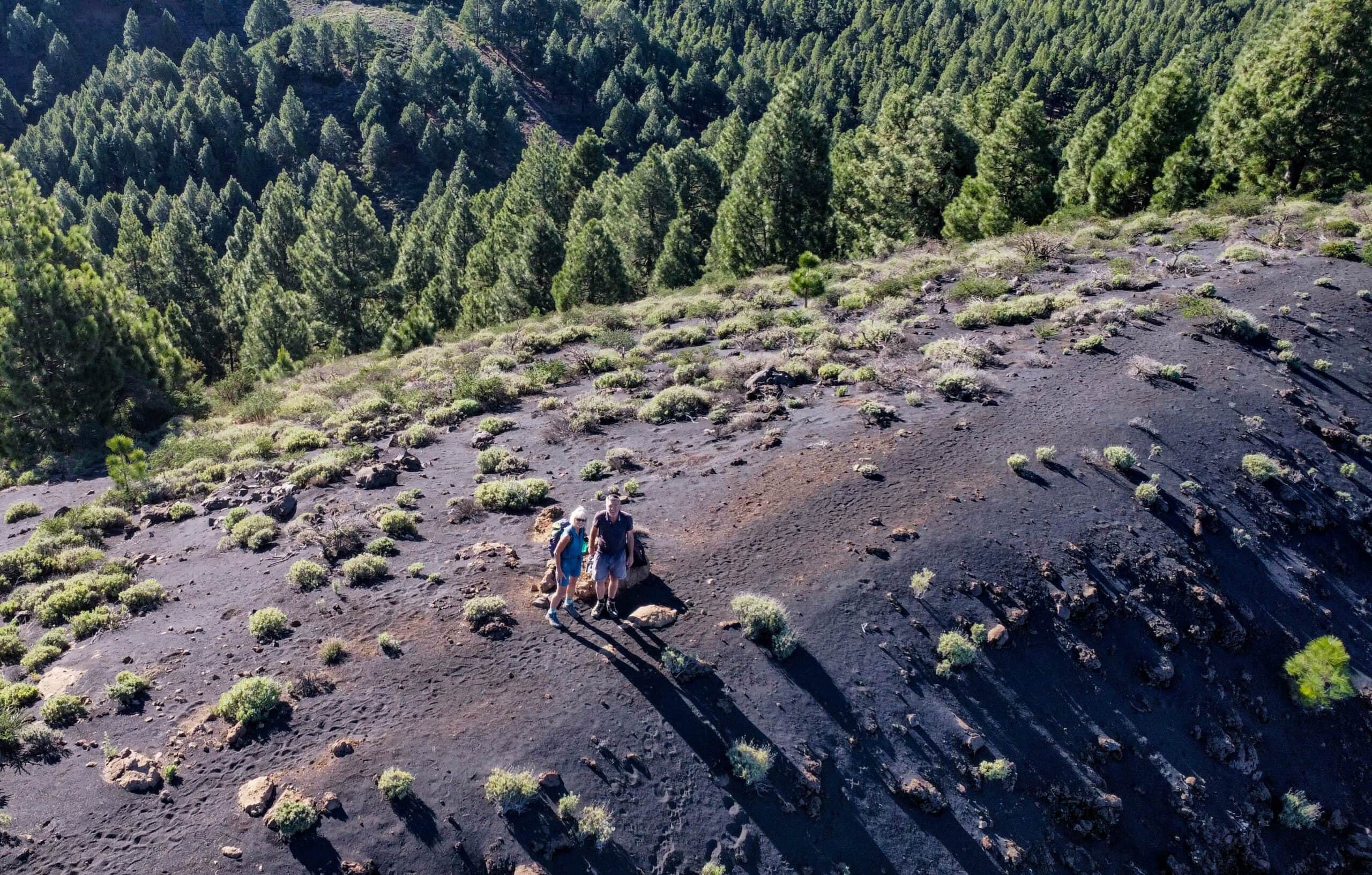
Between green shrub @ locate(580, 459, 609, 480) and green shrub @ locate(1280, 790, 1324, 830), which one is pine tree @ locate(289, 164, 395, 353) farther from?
green shrub @ locate(1280, 790, 1324, 830)

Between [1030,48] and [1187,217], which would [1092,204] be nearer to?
[1187,217]

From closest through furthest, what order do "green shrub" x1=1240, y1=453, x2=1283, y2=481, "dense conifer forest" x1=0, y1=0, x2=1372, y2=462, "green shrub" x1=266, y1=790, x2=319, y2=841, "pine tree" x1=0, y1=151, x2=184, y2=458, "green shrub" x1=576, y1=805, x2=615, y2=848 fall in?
"green shrub" x1=266, y1=790, x2=319, y2=841
"green shrub" x1=576, y1=805, x2=615, y2=848
"green shrub" x1=1240, y1=453, x2=1283, y2=481
"pine tree" x1=0, y1=151, x2=184, y2=458
"dense conifer forest" x1=0, y1=0, x2=1372, y2=462

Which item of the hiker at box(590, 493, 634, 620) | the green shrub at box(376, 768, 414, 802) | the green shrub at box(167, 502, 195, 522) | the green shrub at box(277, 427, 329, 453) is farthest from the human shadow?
the green shrub at box(277, 427, 329, 453)

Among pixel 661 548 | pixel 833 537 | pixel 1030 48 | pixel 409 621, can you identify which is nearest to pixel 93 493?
pixel 409 621

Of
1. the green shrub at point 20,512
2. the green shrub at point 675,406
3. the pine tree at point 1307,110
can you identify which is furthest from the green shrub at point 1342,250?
the green shrub at point 20,512

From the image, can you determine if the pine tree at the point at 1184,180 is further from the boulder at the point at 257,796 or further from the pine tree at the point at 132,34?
the pine tree at the point at 132,34

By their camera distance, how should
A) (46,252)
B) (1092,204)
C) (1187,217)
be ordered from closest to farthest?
(46,252), (1187,217), (1092,204)

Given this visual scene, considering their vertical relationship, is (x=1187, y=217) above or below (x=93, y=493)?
above

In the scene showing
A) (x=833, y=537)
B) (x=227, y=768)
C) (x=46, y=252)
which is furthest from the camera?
(x=46, y=252)
